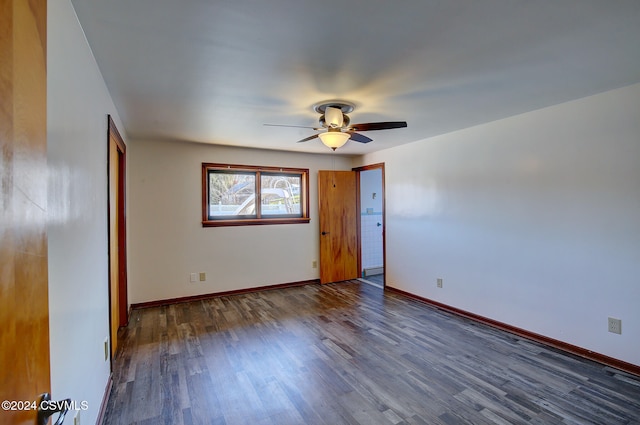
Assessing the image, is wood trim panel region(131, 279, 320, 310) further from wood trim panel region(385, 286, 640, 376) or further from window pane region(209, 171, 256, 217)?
wood trim panel region(385, 286, 640, 376)

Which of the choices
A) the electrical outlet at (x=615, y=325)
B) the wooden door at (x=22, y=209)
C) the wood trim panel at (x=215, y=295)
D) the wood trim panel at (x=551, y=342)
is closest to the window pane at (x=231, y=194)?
the wood trim panel at (x=215, y=295)

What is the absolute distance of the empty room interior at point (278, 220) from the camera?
1340 millimetres

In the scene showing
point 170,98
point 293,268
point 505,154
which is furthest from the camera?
point 293,268

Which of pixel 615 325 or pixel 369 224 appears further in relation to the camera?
pixel 369 224

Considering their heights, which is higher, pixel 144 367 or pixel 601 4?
pixel 601 4

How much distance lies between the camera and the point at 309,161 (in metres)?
5.43

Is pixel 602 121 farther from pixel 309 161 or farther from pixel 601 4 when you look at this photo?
pixel 309 161

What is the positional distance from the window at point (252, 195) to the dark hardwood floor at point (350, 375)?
1.61 meters

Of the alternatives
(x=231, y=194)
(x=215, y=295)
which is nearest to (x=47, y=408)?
(x=215, y=295)

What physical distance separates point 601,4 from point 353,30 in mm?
1199

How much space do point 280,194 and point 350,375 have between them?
132 inches

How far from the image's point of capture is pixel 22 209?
1.99ft

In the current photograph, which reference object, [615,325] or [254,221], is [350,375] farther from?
[254,221]

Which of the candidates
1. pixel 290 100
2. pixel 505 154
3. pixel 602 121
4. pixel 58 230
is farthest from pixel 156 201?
pixel 602 121
